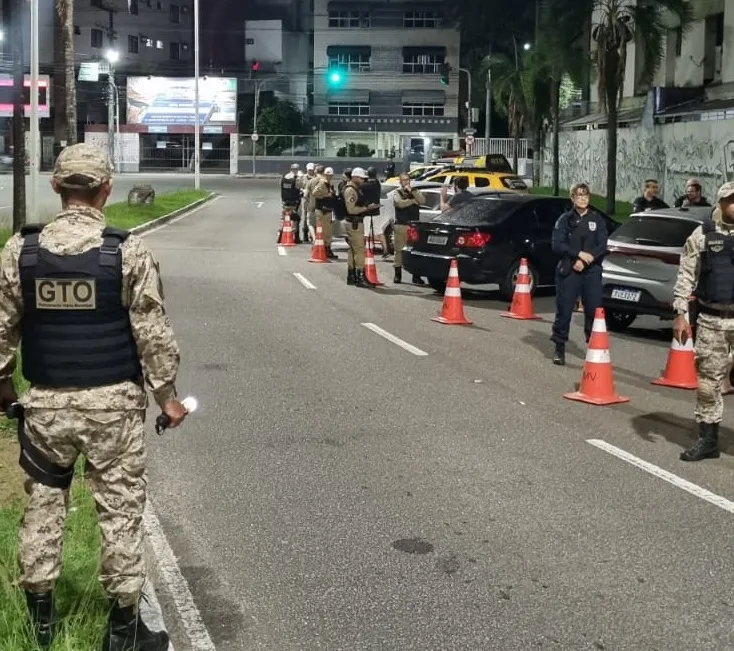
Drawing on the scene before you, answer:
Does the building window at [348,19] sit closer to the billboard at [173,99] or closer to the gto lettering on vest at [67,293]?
the billboard at [173,99]

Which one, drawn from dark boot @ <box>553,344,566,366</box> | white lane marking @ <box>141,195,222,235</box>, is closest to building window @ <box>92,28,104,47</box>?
white lane marking @ <box>141,195,222,235</box>

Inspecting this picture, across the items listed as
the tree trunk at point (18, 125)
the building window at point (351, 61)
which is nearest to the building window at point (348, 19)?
the building window at point (351, 61)

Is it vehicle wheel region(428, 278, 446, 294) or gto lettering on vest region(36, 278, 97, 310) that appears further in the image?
vehicle wheel region(428, 278, 446, 294)

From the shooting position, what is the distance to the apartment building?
79250 mm

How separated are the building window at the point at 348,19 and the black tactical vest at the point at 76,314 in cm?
8057

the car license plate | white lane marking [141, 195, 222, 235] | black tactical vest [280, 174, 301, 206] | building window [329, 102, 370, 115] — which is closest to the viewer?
the car license plate

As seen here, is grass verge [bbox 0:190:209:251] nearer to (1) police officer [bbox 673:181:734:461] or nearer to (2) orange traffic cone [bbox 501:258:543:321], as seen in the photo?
(2) orange traffic cone [bbox 501:258:543:321]

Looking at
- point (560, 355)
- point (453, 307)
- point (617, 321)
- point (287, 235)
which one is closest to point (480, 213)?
point (453, 307)

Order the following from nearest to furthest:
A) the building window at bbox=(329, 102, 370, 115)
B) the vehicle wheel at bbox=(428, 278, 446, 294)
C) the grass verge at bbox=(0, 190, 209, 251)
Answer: the vehicle wheel at bbox=(428, 278, 446, 294) < the grass verge at bbox=(0, 190, 209, 251) < the building window at bbox=(329, 102, 370, 115)

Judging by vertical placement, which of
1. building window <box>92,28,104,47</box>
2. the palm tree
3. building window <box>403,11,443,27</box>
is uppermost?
building window <box>403,11,443,27</box>

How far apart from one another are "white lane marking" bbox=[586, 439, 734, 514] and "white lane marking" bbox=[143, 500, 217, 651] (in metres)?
3.17

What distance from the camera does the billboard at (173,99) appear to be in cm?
7425

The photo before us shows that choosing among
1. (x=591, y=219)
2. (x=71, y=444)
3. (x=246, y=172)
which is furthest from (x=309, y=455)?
(x=246, y=172)

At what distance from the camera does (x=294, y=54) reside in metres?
84.4
